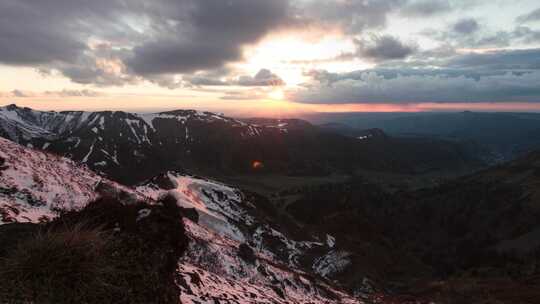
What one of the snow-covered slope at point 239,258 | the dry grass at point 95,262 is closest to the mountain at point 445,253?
the snow-covered slope at point 239,258

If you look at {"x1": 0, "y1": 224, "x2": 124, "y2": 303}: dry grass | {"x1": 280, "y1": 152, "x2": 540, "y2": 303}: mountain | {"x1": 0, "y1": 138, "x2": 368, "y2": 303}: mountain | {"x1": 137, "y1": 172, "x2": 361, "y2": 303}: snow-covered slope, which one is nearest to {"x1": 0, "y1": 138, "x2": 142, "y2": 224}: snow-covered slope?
{"x1": 0, "y1": 138, "x2": 368, "y2": 303}: mountain

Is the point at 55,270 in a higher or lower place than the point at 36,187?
higher

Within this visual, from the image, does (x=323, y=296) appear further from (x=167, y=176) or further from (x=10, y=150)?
(x=167, y=176)

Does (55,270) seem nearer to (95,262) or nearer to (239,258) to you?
(95,262)

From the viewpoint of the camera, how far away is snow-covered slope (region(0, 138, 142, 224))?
24.6 metres

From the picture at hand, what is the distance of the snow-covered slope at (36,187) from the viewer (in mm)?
24578

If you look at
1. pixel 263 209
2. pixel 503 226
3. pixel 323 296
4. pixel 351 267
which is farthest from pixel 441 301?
pixel 503 226

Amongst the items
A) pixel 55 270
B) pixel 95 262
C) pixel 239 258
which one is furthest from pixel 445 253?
pixel 55 270

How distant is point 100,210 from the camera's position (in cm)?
1603

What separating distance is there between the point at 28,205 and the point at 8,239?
15.7 meters

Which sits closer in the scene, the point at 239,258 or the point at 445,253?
the point at 239,258

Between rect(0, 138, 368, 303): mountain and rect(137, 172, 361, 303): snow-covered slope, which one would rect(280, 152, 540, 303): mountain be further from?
rect(0, 138, 368, 303): mountain

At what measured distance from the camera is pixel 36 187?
97.2ft

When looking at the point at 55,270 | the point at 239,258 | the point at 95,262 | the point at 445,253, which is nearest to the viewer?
the point at 55,270
